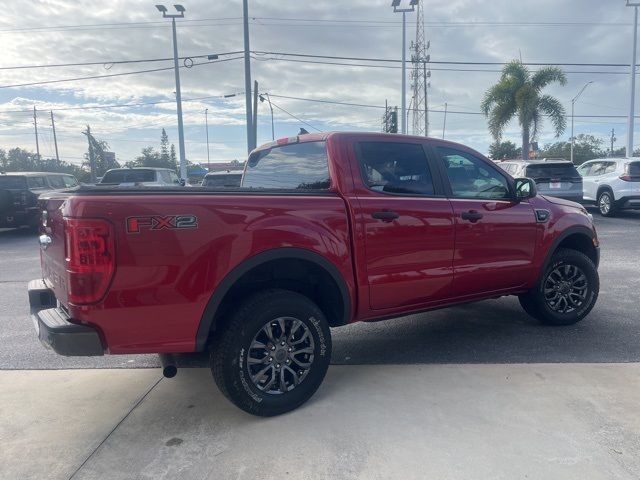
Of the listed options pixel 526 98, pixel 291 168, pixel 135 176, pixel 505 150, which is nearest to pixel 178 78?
pixel 135 176

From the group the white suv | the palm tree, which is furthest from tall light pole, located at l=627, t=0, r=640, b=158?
the white suv

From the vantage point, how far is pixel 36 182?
14242mm

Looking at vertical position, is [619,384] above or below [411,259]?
below

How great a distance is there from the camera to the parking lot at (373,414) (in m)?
2.96

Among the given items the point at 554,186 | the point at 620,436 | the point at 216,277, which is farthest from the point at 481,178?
the point at 554,186

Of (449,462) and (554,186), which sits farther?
(554,186)

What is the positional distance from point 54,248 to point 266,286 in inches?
55.4

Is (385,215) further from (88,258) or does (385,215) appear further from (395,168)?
(88,258)

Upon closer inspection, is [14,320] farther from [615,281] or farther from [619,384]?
[615,281]

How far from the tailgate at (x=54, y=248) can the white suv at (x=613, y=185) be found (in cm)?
1509

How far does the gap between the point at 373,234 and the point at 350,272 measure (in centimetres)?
33

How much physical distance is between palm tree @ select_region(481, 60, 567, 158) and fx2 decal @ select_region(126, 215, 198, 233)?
24124 millimetres

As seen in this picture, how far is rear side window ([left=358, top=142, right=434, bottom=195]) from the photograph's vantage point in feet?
13.2

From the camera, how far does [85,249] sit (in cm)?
287
